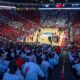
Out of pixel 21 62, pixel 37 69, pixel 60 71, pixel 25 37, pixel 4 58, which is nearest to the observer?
pixel 37 69

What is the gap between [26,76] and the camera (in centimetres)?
976

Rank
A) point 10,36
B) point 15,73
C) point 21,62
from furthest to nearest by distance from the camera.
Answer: point 10,36 → point 21,62 → point 15,73

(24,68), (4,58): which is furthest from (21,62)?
(4,58)

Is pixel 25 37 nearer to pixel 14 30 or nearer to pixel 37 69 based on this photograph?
pixel 14 30

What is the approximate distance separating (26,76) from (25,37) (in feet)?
130

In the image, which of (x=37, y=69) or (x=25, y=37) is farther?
(x=25, y=37)

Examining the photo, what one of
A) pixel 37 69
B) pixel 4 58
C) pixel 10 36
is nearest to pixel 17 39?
pixel 10 36

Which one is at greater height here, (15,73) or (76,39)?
(15,73)

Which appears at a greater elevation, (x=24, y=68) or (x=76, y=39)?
(x=24, y=68)

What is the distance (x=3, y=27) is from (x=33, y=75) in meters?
37.0

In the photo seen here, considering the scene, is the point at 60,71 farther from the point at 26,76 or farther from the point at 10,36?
the point at 10,36

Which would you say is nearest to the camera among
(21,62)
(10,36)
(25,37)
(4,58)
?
(21,62)

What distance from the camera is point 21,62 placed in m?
10.4

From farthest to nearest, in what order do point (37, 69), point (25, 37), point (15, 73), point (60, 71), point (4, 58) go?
point (25, 37) < point (60, 71) < point (4, 58) < point (37, 69) < point (15, 73)
